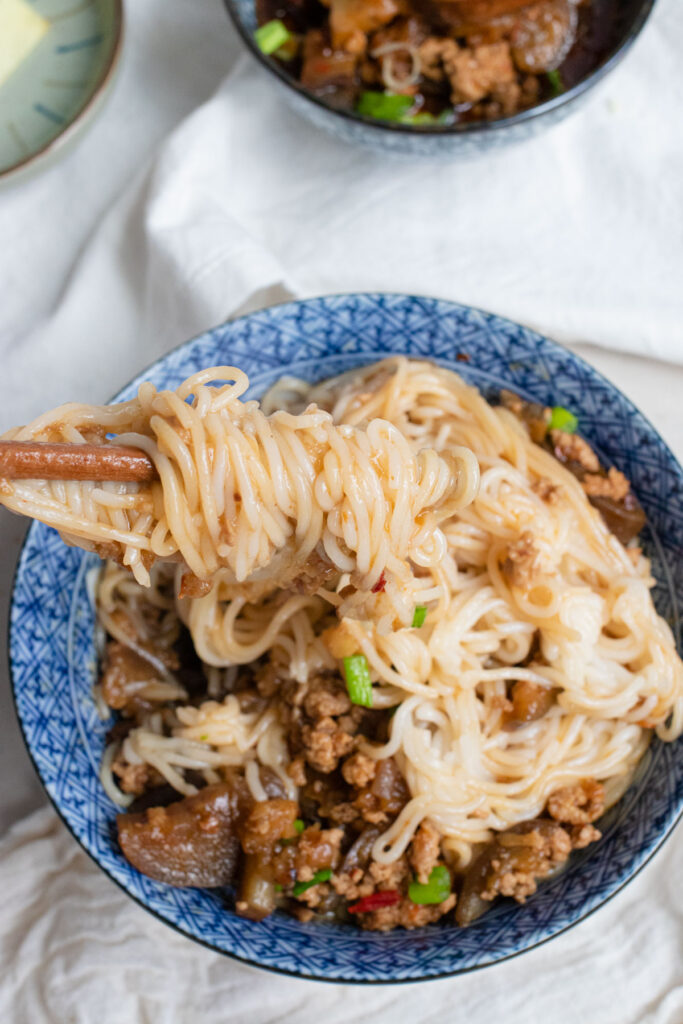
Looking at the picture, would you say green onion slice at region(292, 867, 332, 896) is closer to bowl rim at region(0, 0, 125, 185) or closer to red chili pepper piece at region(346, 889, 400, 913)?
red chili pepper piece at region(346, 889, 400, 913)

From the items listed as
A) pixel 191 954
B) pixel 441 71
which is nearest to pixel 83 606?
pixel 191 954

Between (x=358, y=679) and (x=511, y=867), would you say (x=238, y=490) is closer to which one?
(x=358, y=679)

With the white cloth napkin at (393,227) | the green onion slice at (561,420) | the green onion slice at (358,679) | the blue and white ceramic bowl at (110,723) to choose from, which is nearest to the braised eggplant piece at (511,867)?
the blue and white ceramic bowl at (110,723)

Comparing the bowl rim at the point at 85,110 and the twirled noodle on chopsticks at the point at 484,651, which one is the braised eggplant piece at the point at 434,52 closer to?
the bowl rim at the point at 85,110

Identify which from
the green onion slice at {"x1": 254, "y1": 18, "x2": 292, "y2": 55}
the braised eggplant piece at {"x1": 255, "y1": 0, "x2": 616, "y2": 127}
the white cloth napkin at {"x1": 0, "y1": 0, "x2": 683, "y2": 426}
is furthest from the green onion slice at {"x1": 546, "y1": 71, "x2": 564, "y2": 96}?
the green onion slice at {"x1": 254, "y1": 18, "x2": 292, "y2": 55}

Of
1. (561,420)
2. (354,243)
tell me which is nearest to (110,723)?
(561,420)

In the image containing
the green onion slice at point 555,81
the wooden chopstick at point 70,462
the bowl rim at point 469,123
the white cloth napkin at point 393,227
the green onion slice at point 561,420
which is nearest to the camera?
the wooden chopstick at point 70,462

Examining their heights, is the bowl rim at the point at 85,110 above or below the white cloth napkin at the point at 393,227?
above
